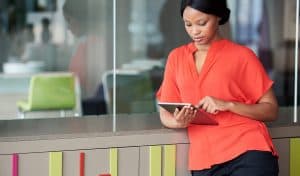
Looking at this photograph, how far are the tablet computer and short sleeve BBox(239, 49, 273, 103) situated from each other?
16cm

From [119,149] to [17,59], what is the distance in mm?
4854

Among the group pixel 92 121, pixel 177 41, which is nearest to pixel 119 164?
pixel 92 121

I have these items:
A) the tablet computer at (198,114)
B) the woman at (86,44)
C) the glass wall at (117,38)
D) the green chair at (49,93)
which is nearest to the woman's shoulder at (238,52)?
the tablet computer at (198,114)

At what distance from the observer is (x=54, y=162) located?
7.47ft

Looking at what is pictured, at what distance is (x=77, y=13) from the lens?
23.7 ft

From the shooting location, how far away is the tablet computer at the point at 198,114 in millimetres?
2023

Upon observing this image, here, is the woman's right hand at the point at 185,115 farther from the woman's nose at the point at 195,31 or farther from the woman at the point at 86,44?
the woman at the point at 86,44

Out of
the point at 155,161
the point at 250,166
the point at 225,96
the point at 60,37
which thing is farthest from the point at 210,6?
the point at 60,37

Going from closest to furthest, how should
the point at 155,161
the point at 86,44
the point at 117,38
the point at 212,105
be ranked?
the point at 212,105 → the point at 155,161 → the point at 86,44 → the point at 117,38

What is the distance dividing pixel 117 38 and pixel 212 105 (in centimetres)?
533

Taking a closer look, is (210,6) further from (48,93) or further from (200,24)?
(48,93)

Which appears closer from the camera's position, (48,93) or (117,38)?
(48,93)

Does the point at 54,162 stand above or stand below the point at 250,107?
below

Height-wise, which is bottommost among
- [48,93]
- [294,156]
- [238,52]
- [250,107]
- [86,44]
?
[48,93]
